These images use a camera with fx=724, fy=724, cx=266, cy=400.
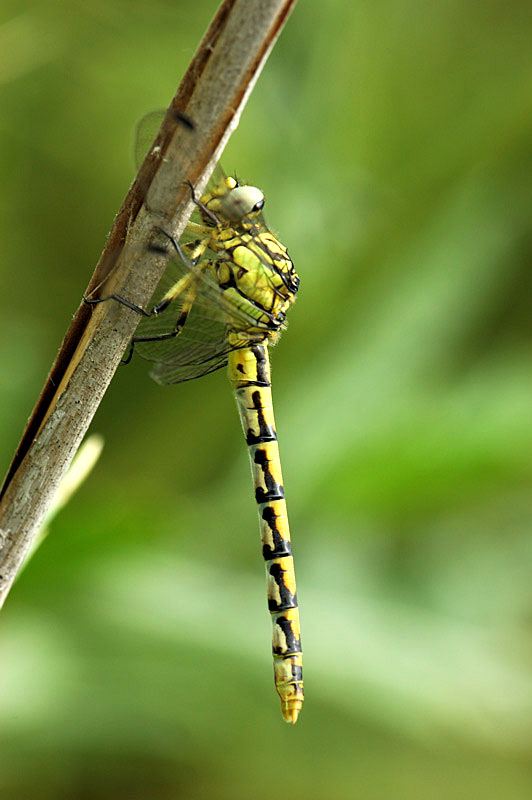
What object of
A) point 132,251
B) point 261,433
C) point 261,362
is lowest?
point 132,251

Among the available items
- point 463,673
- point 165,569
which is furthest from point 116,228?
point 463,673

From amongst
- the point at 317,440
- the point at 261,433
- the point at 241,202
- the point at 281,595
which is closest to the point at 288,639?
the point at 281,595

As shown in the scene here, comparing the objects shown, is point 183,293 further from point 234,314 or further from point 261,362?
point 261,362

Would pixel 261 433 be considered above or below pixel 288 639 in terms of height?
above

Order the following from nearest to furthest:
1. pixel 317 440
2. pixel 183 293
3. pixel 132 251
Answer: pixel 132 251, pixel 183 293, pixel 317 440

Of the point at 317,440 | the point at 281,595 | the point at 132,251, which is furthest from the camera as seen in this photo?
the point at 317,440

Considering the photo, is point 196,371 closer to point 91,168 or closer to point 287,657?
point 287,657

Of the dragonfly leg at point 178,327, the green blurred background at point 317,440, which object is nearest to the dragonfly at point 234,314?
the dragonfly leg at point 178,327
